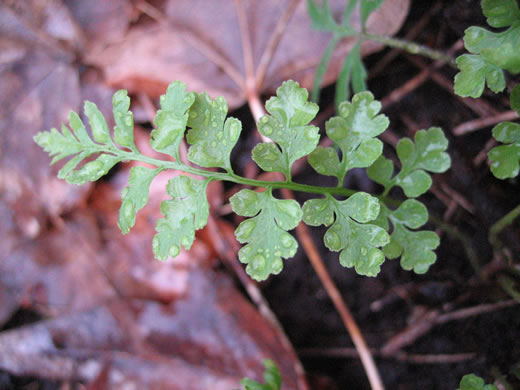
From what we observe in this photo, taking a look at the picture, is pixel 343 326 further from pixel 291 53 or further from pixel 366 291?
pixel 291 53

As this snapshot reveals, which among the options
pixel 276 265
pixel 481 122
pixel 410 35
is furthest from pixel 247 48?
pixel 276 265

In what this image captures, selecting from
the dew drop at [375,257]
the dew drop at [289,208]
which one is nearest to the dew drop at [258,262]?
the dew drop at [289,208]

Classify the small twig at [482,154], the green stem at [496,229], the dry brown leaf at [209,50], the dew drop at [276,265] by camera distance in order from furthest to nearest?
the dry brown leaf at [209,50]
the small twig at [482,154]
the green stem at [496,229]
the dew drop at [276,265]

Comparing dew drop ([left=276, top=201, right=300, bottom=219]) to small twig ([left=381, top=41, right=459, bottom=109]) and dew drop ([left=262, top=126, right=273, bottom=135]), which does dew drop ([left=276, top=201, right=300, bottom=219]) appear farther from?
small twig ([left=381, top=41, right=459, bottom=109])

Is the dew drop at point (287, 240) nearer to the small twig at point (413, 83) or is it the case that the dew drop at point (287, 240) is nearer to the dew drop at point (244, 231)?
the dew drop at point (244, 231)

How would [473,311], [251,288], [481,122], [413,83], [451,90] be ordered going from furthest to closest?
1. [251,288]
2. [413,83]
3. [451,90]
4. [481,122]
5. [473,311]

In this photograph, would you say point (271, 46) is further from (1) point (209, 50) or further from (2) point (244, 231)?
(2) point (244, 231)

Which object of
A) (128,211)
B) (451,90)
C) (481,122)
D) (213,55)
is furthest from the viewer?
(213,55)
